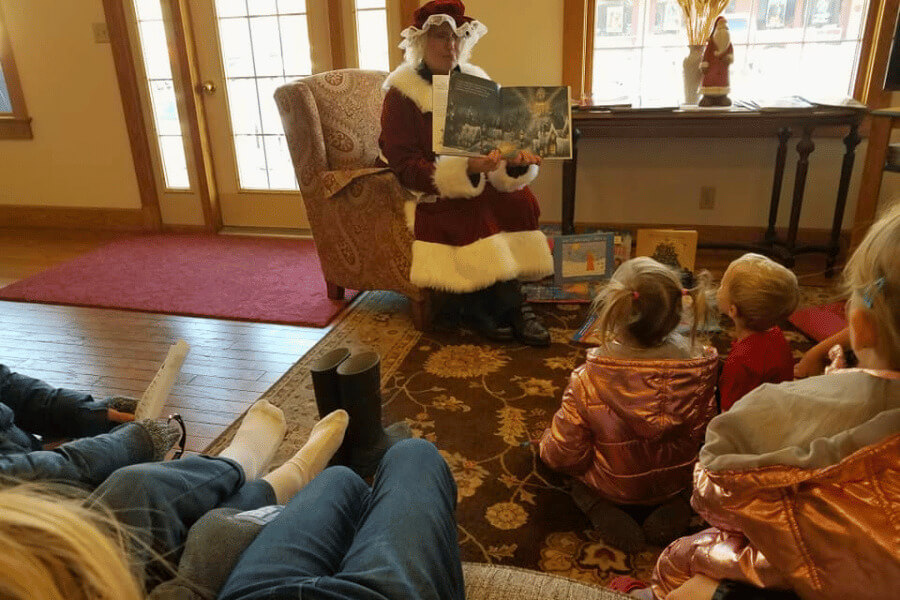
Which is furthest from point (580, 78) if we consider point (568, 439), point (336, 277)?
point (568, 439)

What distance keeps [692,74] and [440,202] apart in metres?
1.46

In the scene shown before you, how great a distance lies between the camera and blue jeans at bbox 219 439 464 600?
2.32ft

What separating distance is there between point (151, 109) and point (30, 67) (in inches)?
33.7

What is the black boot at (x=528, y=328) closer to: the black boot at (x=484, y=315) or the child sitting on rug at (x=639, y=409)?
the black boot at (x=484, y=315)

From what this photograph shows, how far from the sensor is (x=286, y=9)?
3.60m

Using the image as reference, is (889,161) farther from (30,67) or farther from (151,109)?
(30,67)

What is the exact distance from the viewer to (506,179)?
241 cm

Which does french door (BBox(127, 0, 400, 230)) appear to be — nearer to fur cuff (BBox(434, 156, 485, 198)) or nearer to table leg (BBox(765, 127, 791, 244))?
fur cuff (BBox(434, 156, 485, 198))

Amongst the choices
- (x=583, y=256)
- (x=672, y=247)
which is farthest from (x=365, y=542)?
(x=672, y=247)

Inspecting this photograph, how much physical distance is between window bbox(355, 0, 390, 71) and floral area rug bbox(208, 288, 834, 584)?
4.74ft

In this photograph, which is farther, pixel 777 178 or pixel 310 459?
pixel 777 178

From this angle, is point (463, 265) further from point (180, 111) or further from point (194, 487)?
point (180, 111)

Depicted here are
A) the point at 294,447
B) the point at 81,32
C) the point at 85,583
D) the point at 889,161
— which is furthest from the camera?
the point at 81,32

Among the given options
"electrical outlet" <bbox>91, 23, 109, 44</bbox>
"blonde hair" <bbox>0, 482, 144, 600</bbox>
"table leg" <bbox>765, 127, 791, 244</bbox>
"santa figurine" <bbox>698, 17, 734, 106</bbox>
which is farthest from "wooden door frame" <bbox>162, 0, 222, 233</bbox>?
"blonde hair" <bbox>0, 482, 144, 600</bbox>
